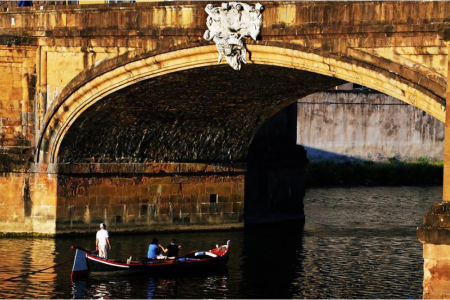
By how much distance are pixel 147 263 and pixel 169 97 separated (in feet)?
17.6

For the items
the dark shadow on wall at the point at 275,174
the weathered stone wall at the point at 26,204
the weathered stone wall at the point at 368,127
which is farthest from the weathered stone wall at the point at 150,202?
the weathered stone wall at the point at 368,127

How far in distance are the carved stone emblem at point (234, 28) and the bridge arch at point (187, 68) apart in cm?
27

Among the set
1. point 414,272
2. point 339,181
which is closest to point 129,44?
point 414,272

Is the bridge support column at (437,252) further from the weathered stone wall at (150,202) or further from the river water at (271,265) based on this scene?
the weathered stone wall at (150,202)

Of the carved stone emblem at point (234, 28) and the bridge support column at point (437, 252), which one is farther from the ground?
the carved stone emblem at point (234, 28)

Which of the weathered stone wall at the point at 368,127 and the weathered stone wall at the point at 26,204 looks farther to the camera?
the weathered stone wall at the point at 368,127

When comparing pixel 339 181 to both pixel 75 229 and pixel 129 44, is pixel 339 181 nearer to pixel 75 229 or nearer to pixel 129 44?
pixel 75 229

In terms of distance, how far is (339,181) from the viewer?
54.6 meters

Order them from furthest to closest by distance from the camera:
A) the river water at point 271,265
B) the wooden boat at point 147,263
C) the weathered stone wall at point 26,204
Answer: the weathered stone wall at point 26,204, the wooden boat at point 147,263, the river water at point 271,265

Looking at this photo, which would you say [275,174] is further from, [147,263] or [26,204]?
[147,263]

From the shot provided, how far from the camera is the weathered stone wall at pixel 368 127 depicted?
190 feet

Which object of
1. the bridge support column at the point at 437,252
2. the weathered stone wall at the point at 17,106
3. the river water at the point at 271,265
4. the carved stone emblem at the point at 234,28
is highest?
the carved stone emblem at the point at 234,28

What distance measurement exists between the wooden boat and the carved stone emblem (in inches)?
197

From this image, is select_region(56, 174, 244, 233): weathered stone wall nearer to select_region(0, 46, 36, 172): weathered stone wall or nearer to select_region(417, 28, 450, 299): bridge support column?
select_region(0, 46, 36, 172): weathered stone wall
